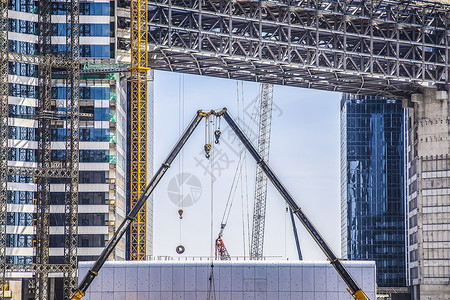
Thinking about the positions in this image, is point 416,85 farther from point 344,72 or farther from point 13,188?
point 13,188

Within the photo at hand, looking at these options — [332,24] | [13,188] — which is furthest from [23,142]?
[332,24]

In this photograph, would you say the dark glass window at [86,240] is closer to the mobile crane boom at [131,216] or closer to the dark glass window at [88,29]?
the dark glass window at [88,29]

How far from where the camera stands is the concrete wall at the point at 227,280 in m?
102

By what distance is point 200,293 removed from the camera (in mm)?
102062

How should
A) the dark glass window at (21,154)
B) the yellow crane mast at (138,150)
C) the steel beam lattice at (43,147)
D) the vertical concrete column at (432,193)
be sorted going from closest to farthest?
1. the steel beam lattice at (43,147)
2. the vertical concrete column at (432,193)
3. the dark glass window at (21,154)
4. the yellow crane mast at (138,150)

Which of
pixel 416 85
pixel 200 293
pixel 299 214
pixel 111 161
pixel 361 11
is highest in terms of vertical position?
pixel 361 11

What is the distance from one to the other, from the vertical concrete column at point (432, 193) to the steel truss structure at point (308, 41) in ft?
12.6

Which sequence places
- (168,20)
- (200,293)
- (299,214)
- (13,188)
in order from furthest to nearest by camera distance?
1. (13,188)
2. (168,20)
3. (200,293)
4. (299,214)

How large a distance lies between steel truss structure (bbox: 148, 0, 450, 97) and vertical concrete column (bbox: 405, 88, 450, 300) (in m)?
3.84

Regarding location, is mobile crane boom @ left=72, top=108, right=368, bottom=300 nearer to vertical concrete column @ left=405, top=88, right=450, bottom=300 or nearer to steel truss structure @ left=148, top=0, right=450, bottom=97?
steel truss structure @ left=148, top=0, right=450, bottom=97

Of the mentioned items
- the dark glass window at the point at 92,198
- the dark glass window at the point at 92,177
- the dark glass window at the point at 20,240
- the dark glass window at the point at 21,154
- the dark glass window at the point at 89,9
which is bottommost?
the dark glass window at the point at 20,240

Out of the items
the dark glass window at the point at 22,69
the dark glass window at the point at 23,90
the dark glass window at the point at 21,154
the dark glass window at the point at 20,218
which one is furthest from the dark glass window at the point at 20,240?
the dark glass window at the point at 22,69

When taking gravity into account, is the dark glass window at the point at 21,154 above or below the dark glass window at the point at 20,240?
above

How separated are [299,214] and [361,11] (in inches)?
1798
